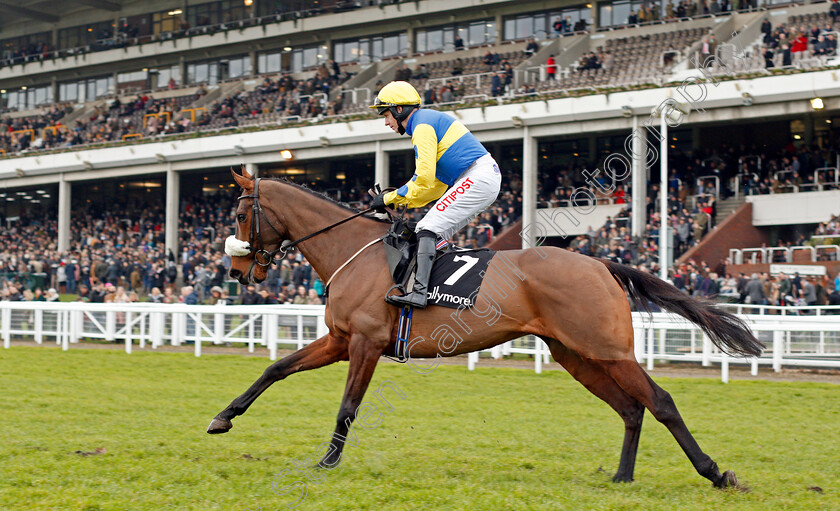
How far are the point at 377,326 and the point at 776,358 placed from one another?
8255 mm

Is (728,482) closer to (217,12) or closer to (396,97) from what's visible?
(396,97)

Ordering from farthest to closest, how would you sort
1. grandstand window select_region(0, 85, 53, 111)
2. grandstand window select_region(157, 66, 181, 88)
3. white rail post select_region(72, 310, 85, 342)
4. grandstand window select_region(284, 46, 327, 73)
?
grandstand window select_region(0, 85, 53, 111)
grandstand window select_region(157, 66, 181, 88)
grandstand window select_region(284, 46, 327, 73)
white rail post select_region(72, 310, 85, 342)

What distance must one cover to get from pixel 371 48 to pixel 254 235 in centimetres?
2977

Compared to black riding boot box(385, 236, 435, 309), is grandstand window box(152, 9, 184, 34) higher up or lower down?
higher up

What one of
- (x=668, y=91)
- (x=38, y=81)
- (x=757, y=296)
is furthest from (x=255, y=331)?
(x=38, y=81)

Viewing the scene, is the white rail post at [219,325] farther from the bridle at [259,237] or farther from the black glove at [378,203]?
the black glove at [378,203]

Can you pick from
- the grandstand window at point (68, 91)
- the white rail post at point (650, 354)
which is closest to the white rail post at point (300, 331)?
the white rail post at point (650, 354)

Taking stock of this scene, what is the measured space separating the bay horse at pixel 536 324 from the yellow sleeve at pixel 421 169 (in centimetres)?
33

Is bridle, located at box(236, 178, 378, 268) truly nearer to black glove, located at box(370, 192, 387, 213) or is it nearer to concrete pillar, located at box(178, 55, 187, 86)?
black glove, located at box(370, 192, 387, 213)

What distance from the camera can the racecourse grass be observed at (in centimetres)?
427

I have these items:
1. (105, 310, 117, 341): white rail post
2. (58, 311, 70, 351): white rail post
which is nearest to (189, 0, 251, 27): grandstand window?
(58, 311, 70, 351): white rail post

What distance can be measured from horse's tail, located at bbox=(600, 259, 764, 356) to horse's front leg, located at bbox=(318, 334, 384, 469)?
156cm

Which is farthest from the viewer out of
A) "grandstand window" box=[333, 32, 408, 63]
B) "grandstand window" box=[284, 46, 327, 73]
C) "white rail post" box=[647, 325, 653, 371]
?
"grandstand window" box=[284, 46, 327, 73]

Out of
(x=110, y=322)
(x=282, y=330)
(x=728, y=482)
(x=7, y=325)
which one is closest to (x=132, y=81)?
(x=7, y=325)
